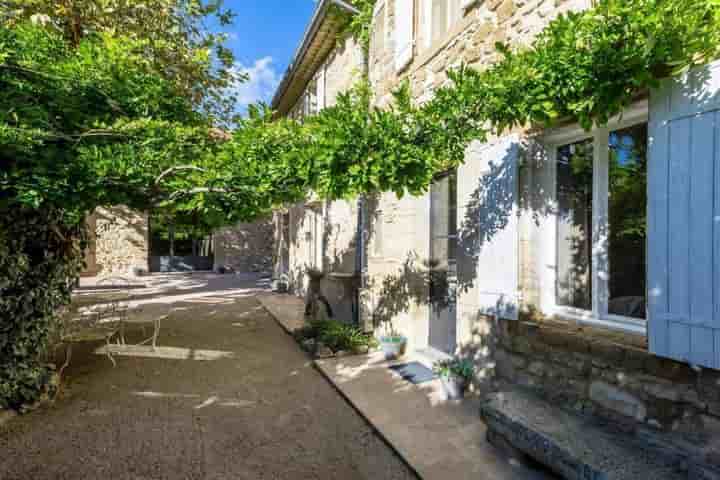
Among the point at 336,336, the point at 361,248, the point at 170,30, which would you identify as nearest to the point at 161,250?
the point at 170,30

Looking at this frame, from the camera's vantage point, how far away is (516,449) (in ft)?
8.12

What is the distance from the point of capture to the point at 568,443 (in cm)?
214

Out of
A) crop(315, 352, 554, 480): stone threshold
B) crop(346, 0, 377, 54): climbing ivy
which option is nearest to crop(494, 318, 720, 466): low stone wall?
crop(315, 352, 554, 480): stone threshold

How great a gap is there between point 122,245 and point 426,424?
15.6 meters

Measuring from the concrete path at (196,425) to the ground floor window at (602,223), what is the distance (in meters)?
1.87

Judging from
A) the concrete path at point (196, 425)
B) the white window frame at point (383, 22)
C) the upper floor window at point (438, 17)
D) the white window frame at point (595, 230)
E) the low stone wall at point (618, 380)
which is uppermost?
the white window frame at point (383, 22)

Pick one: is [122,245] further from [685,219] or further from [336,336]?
[685,219]

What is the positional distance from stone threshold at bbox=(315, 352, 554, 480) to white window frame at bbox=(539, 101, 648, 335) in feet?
3.69

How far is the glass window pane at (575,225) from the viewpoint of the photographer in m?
2.81

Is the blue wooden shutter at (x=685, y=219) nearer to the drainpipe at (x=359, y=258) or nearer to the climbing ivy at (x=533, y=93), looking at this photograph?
the climbing ivy at (x=533, y=93)

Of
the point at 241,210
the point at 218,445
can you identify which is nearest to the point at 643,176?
the point at 241,210

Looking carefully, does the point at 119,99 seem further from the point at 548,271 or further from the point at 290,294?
the point at 290,294

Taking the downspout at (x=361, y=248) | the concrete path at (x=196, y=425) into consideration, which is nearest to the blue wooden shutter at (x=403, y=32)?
the downspout at (x=361, y=248)

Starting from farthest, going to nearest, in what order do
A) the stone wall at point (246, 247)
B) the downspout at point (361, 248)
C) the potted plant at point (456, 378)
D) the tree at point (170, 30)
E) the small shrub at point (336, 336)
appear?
the stone wall at point (246, 247), the downspout at point (361, 248), the small shrub at point (336, 336), the tree at point (170, 30), the potted plant at point (456, 378)
